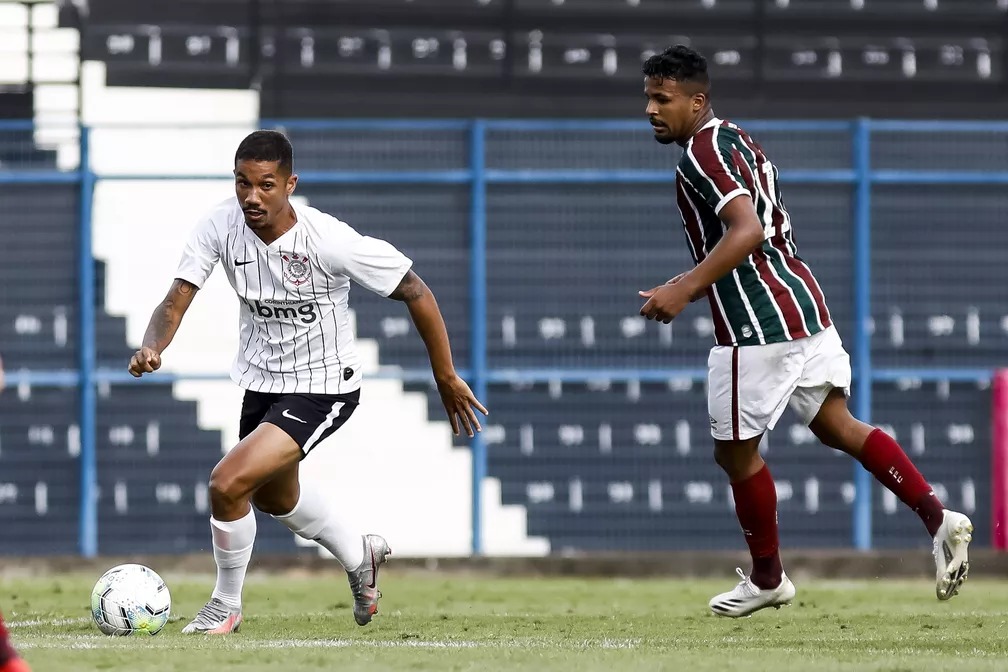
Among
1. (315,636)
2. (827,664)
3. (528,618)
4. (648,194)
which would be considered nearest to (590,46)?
(648,194)

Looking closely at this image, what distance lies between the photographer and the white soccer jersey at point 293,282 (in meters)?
6.18

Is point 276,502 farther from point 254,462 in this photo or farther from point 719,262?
point 719,262

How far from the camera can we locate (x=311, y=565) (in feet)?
31.5

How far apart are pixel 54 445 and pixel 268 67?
7.74 feet

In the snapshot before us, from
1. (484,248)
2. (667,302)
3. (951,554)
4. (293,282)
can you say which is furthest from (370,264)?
(484,248)

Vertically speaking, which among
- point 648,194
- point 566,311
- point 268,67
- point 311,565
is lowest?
point 311,565

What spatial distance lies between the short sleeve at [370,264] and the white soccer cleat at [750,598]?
1.52m

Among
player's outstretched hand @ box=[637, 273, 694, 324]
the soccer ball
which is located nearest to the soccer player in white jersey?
the soccer ball

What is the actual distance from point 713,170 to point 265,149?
1.41m

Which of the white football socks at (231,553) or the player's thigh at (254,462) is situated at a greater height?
the player's thigh at (254,462)

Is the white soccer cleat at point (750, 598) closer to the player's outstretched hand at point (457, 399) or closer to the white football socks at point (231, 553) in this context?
the player's outstretched hand at point (457, 399)

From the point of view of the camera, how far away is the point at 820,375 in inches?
243

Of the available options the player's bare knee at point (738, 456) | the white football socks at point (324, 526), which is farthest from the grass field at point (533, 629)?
the player's bare knee at point (738, 456)

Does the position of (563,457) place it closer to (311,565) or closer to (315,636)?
(311,565)
